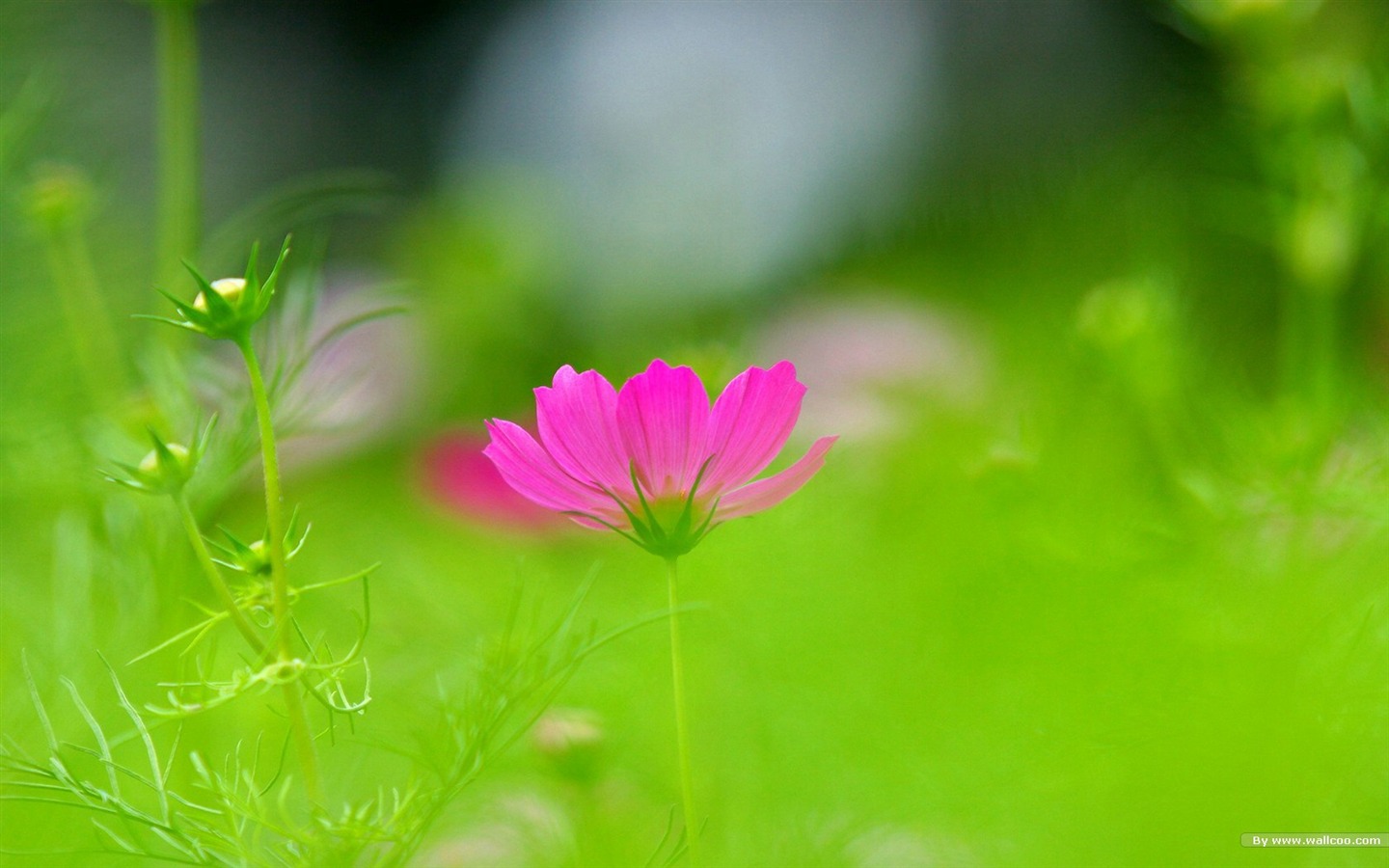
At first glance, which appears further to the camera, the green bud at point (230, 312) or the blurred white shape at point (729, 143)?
the blurred white shape at point (729, 143)

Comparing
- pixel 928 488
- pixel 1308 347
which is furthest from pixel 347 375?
pixel 1308 347

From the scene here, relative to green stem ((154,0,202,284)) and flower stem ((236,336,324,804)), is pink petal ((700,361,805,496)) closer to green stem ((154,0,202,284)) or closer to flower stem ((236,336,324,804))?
flower stem ((236,336,324,804))

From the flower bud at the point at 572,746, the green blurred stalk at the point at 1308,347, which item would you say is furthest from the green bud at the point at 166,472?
the green blurred stalk at the point at 1308,347

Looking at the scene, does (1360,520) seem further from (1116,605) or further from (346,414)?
(346,414)

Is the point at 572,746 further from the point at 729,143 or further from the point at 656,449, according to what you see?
the point at 729,143

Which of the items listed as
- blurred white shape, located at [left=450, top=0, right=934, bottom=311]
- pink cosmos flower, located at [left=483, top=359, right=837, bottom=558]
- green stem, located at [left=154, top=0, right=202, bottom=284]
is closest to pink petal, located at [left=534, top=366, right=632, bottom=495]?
pink cosmos flower, located at [left=483, top=359, right=837, bottom=558]

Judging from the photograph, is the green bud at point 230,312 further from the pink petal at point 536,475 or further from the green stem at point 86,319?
the green stem at point 86,319

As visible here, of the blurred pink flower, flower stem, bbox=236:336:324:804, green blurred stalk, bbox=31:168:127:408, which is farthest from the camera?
the blurred pink flower
